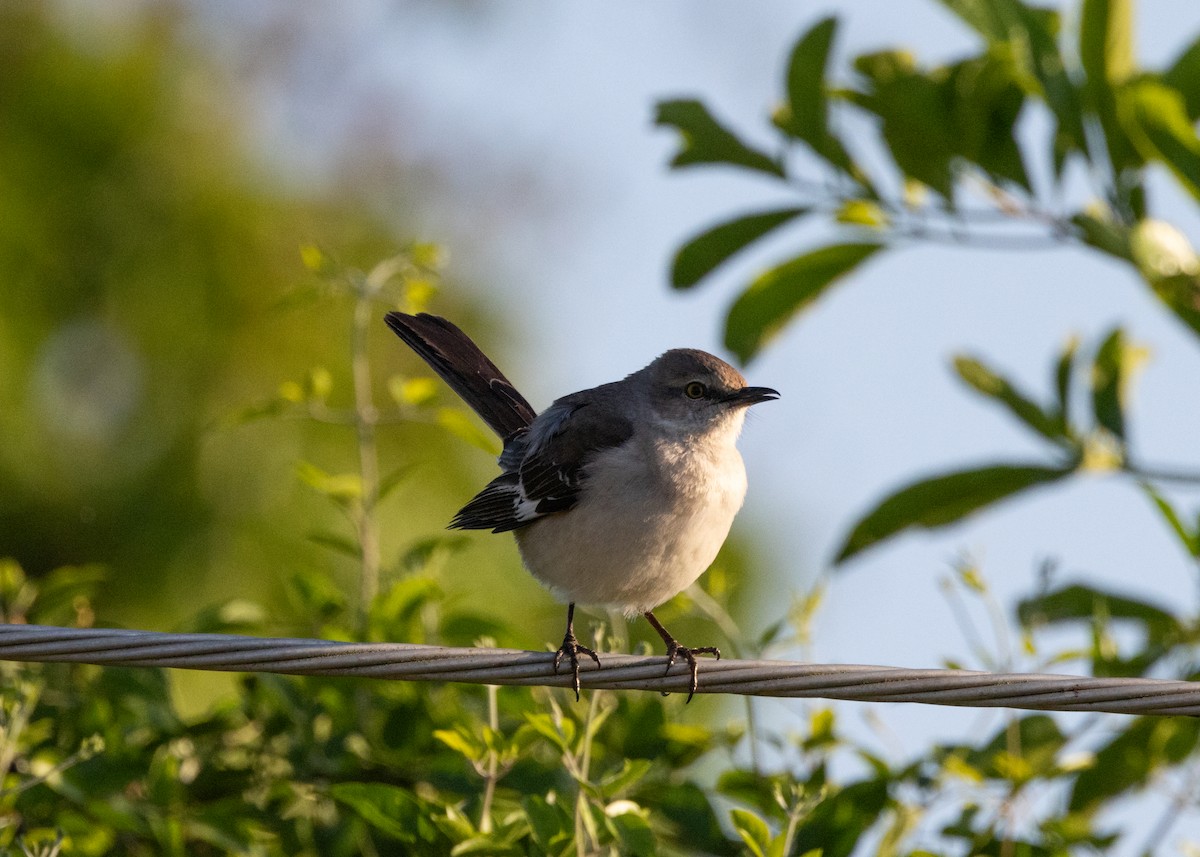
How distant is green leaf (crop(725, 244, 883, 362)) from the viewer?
13.7ft

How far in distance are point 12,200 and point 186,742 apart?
20.8 ft

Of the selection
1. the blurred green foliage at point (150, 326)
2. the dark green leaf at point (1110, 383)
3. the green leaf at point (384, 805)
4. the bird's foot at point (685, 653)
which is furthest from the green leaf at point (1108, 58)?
the blurred green foliage at point (150, 326)

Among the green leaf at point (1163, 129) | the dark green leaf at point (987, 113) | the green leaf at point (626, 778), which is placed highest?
the dark green leaf at point (987, 113)

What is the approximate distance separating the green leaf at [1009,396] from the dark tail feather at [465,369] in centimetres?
159

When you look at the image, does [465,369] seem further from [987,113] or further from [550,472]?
[987,113]

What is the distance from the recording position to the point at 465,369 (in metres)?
5.07

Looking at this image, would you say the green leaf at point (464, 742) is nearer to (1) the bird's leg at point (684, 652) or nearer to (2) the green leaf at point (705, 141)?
(1) the bird's leg at point (684, 652)

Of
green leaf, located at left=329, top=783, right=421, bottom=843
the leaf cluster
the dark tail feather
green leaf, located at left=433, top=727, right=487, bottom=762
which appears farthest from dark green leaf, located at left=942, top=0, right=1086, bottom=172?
green leaf, located at left=329, top=783, right=421, bottom=843

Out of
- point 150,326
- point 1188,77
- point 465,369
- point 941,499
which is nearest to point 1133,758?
point 941,499

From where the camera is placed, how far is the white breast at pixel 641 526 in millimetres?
4000

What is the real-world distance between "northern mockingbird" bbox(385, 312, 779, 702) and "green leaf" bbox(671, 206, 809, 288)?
0.52 m

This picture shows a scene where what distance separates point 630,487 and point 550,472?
325 mm

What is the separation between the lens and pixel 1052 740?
3.55 meters

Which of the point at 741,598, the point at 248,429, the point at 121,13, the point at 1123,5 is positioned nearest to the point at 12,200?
the point at 121,13
